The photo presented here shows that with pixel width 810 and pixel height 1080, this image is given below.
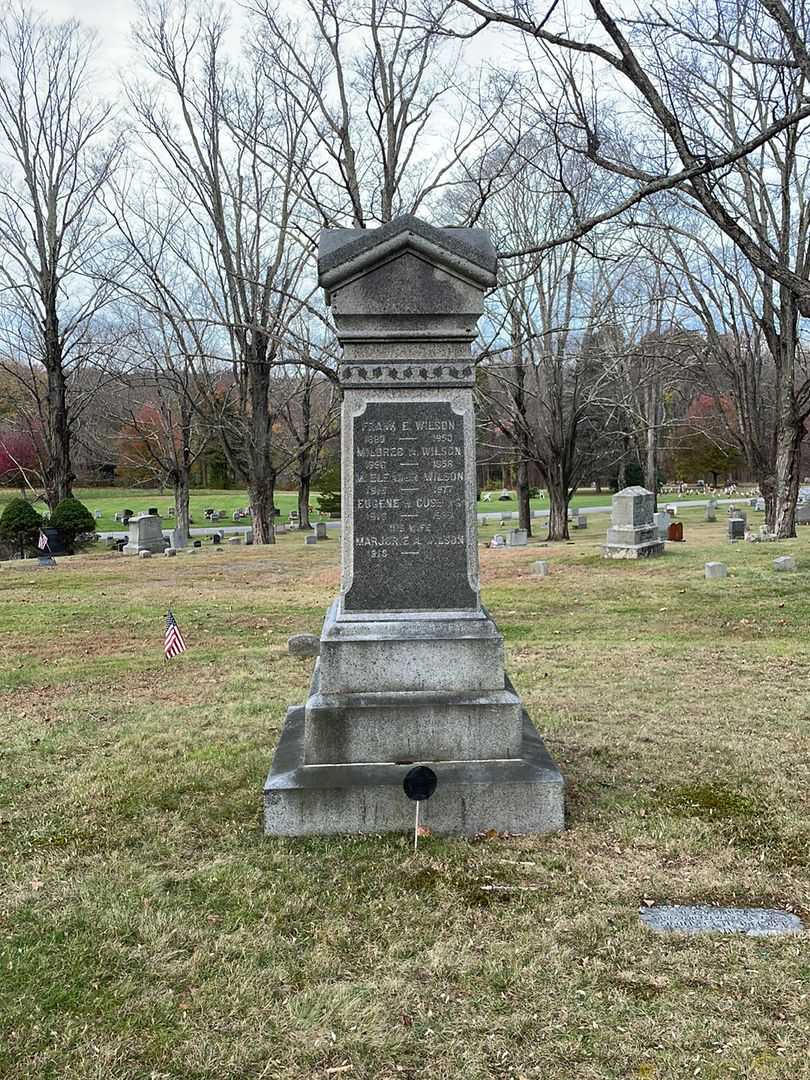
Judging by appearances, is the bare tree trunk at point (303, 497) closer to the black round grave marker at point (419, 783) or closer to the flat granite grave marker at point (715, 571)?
the flat granite grave marker at point (715, 571)

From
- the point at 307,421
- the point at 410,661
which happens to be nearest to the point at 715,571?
the point at 410,661

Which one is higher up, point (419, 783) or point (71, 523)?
point (71, 523)

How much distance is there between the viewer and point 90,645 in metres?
10.3

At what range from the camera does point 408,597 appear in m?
4.67

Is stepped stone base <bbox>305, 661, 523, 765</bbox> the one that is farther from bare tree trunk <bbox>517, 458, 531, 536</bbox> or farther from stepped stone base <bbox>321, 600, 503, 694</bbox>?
bare tree trunk <bbox>517, 458, 531, 536</bbox>

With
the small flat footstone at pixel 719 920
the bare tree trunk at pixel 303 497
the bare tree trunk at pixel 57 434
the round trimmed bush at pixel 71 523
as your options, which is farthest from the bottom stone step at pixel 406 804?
the bare tree trunk at pixel 303 497

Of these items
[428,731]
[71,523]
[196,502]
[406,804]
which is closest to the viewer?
[406,804]

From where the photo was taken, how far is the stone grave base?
1873 centimetres

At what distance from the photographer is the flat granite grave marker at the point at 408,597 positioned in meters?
4.23

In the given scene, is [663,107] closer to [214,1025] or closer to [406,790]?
[406,790]

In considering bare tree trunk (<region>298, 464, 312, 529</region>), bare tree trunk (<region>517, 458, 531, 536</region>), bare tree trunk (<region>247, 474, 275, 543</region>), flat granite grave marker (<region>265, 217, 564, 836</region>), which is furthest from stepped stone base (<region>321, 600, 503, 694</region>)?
bare tree trunk (<region>298, 464, 312, 529</region>)

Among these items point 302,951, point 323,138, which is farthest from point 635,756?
point 323,138

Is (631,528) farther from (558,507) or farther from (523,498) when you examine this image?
(523,498)

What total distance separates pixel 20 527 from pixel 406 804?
75.1ft
